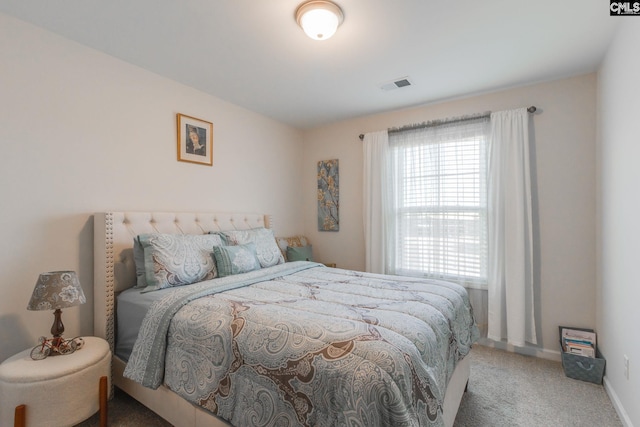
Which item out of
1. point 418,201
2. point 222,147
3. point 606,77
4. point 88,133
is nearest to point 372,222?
point 418,201

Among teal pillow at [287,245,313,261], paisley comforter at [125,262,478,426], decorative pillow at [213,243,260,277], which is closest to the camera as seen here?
paisley comforter at [125,262,478,426]

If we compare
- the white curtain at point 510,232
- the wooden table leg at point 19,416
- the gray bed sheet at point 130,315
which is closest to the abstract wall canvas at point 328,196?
the white curtain at point 510,232

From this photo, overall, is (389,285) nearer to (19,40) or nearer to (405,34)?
(405,34)

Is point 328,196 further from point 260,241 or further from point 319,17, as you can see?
point 319,17

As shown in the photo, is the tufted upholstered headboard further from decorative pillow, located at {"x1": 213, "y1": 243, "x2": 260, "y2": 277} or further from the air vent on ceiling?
the air vent on ceiling

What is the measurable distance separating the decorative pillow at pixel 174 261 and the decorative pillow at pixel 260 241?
12.4 inches

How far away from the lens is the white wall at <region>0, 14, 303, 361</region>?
1.80 metres

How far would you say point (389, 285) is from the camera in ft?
6.85

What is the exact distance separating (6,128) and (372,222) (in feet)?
10.3

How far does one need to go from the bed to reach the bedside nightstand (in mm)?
162

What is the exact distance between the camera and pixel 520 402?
6.53ft

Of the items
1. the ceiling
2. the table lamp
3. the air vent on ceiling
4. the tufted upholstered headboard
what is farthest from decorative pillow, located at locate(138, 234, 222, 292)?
the air vent on ceiling

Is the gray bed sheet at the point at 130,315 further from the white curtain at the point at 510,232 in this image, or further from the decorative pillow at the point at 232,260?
the white curtain at the point at 510,232

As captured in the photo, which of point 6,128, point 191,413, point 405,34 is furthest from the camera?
point 405,34
